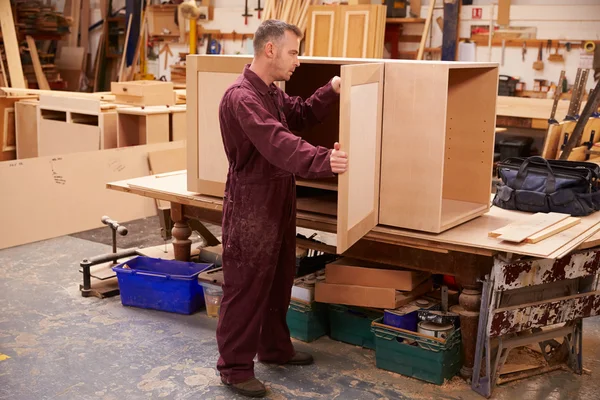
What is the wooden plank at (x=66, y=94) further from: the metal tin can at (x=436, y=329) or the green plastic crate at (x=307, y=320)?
the metal tin can at (x=436, y=329)

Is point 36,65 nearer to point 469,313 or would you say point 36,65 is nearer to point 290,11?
point 290,11

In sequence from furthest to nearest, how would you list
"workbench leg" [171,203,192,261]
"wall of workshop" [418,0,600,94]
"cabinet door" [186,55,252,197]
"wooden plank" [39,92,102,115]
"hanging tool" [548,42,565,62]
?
"hanging tool" [548,42,565,62] → "wall of workshop" [418,0,600,94] → "wooden plank" [39,92,102,115] → "workbench leg" [171,203,192,261] → "cabinet door" [186,55,252,197]

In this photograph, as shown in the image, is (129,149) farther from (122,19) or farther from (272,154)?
(122,19)

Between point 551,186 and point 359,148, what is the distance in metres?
1.18

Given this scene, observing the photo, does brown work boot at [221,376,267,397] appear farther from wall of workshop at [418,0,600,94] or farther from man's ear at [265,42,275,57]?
wall of workshop at [418,0,600,94]

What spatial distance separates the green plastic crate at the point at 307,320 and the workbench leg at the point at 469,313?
87cm

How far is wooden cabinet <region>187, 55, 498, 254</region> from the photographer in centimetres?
324

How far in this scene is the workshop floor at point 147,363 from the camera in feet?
11.8

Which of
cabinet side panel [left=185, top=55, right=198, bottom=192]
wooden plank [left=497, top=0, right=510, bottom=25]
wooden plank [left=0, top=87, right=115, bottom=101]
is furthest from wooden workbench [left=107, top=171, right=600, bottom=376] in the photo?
wooden plank [left=497, top=0, right=510, bottom=25]

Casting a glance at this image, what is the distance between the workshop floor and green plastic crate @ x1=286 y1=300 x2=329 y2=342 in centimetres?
5

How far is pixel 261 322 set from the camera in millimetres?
3709

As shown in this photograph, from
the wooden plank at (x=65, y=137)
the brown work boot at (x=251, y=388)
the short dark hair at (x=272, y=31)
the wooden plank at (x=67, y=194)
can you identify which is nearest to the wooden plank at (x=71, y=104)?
the wooden plank at (x=65, y=137)

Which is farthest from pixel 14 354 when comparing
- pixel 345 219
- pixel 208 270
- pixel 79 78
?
pixel 79 78

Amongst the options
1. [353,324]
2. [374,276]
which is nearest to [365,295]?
[374,276]
